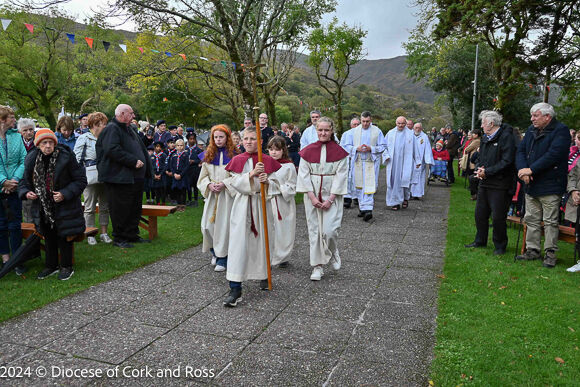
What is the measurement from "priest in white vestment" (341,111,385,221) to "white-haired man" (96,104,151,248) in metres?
4.54

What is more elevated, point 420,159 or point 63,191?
point 420,159

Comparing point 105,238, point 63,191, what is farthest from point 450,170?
point 63,191

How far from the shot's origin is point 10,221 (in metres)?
6.02

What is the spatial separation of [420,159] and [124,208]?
7835 millimetres

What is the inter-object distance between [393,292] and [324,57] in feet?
94.6

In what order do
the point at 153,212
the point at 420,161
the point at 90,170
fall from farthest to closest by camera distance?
the point at 420,161
the point at 153,212
the point at 90,170

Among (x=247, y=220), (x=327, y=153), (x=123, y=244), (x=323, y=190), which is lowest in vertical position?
(x=123, y=244)

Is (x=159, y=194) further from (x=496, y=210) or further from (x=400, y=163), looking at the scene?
(x=496, y=210)

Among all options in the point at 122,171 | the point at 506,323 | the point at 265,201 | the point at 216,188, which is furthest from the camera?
the point at 122,171

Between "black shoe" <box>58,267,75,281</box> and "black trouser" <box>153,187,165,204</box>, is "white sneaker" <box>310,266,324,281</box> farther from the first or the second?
"black trouser" <box>153,187,165,204</box>

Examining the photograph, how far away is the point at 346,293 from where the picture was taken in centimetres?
526

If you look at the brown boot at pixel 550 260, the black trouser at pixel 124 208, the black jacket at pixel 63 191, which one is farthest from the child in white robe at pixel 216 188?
the brown boot at pixel 550 260

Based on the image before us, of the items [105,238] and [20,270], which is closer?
[20,270]

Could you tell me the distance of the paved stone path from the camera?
11.3ft
